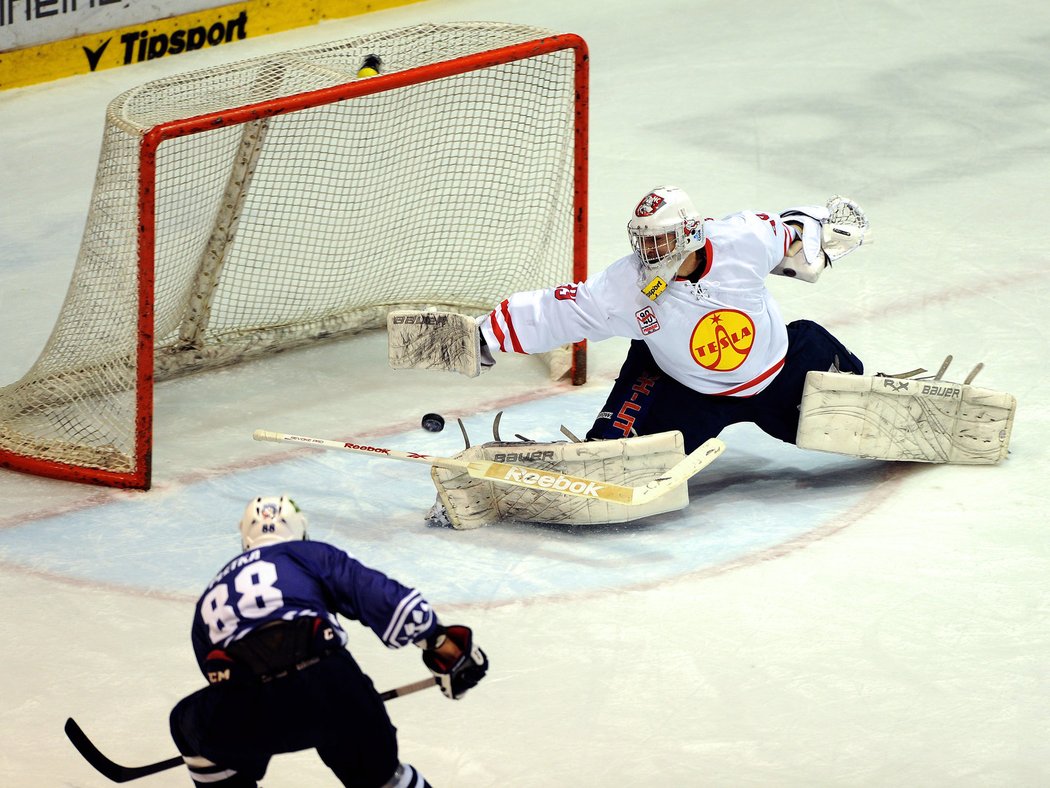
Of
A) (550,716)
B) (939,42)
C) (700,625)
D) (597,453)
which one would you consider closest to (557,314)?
(597,453)

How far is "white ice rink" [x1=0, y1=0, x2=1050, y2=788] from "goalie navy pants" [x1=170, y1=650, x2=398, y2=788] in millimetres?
611

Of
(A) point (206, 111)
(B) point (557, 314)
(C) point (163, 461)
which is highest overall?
(A) point (206, 111)

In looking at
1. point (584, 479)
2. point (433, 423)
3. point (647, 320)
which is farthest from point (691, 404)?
point (433, 423)

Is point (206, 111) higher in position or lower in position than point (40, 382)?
higher

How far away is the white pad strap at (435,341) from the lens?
4.63m

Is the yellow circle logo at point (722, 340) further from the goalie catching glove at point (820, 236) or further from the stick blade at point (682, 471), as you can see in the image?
the goalie catching glove at point (820, 236)

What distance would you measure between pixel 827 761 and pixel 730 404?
1338 millimetres

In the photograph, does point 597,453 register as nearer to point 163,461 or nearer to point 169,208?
point 163,461

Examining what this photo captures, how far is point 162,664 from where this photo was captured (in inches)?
155

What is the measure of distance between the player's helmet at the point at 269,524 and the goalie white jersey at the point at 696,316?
1.68 meters

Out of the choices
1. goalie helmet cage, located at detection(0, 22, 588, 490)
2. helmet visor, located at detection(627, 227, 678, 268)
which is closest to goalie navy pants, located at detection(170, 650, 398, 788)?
helmet visor, located at detection(627, 227, 678, 268)

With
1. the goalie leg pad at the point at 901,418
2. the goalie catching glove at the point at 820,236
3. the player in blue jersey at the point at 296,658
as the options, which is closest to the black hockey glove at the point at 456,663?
the player in blue jersey at the point at 296,658

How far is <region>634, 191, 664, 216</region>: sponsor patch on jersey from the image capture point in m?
4.34

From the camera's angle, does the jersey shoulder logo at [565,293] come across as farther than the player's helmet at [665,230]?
Yes
